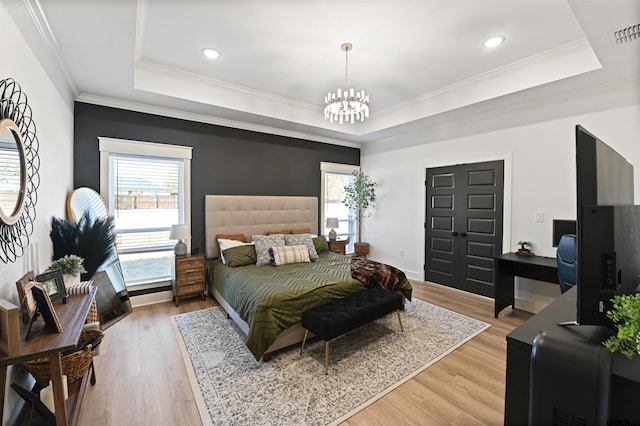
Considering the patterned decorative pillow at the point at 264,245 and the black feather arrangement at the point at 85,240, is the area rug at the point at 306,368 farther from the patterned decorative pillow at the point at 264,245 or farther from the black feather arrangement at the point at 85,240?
the black feather arrangement at the point at 85,240

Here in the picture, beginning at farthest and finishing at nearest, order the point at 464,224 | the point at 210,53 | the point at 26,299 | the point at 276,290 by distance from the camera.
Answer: the point at 464,224 < the point at 210,53 < the point at 276,290 < the point at 26,299

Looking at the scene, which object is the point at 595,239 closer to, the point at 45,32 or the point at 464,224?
the point at 45,32

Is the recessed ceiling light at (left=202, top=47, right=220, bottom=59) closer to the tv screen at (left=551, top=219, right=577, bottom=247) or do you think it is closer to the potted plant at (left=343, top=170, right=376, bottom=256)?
the potted plant at (left=343, top=170, right=376, bottom=256)

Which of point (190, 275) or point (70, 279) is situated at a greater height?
point (70, 279)

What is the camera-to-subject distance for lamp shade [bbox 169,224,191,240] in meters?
3.82

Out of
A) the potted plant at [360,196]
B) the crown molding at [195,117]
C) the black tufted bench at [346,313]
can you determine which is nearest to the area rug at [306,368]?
the black tufted bench at [346,313]

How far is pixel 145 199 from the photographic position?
12.8ft

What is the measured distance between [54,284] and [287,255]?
2440 millimetres

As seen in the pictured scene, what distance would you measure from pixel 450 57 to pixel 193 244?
4.22 meters

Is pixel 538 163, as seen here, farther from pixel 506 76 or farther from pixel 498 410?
pixel 498 410

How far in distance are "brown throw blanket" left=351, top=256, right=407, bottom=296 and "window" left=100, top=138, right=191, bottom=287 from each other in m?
2.65

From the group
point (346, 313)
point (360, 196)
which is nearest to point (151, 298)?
point (346, 313)

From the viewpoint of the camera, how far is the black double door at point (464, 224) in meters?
4.18

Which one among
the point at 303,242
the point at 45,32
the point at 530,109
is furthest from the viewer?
the point at 303,242
